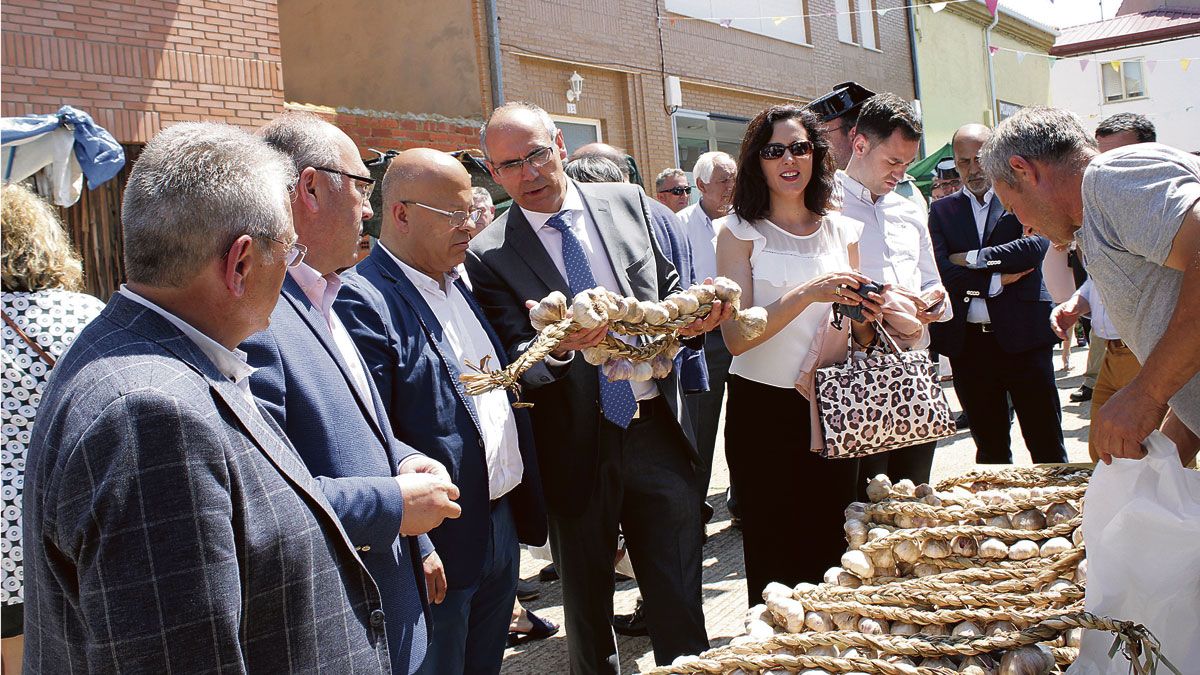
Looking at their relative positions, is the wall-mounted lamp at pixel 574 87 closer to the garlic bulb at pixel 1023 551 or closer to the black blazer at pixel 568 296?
the black blazer at pixel 568 296

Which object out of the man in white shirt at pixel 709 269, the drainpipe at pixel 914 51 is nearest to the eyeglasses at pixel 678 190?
the man in white shirt at pixel 709 269

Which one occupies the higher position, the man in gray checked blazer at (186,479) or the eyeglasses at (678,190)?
the eyeglasses at (678,190)

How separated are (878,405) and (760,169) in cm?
100

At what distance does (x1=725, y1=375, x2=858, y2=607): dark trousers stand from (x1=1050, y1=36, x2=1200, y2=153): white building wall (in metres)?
27.3

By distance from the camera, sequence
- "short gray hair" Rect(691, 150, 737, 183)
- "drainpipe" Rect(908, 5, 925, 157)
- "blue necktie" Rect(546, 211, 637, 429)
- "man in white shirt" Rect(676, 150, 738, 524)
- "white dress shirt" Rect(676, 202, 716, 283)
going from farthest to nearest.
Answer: "drainpipe" Rect(908, 5, 925, 157), "short gray hair" Rect(691, 150, 737, 183), "white dress shirt" Rect(676, 202, 716, 283), "man in white shirt" Rect(676, 150, 738, 524), "blue necktie" Rect(546, 211, 637, 429)

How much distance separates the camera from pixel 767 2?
1507cm

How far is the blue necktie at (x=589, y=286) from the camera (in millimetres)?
2979

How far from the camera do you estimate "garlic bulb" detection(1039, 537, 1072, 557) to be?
2145 millimetres

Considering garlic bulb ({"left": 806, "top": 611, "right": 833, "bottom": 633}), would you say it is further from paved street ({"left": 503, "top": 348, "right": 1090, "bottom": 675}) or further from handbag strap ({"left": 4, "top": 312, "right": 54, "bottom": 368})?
handbag strap ({"left": 4, "top": 312, "right": 54, "bottom": 368})

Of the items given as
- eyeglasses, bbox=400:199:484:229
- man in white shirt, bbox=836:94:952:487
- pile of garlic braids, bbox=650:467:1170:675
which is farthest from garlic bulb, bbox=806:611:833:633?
man in white shirt, bbox=836:94:952:487

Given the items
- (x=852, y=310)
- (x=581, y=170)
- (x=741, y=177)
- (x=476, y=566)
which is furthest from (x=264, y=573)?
(x=581, y=170)

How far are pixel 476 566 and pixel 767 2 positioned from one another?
14.1 metres

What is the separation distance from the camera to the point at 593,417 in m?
2.98

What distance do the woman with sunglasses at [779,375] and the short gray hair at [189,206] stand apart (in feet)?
6.39
